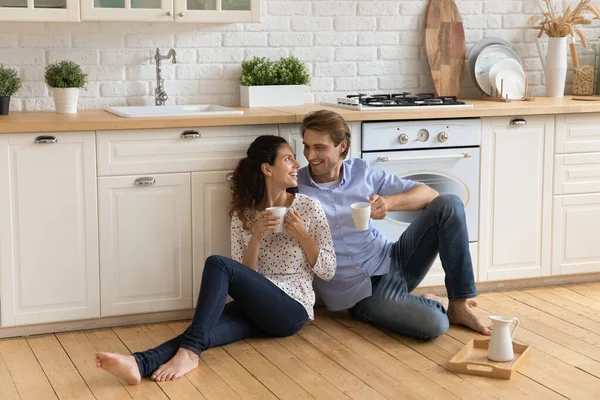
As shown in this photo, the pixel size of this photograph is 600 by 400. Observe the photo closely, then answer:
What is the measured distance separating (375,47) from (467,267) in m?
1.46

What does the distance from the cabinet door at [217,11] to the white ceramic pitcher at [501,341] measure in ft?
5.88

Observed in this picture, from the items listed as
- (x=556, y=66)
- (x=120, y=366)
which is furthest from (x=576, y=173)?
(x=120, y=366)

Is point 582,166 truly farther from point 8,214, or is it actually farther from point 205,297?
point 8,214

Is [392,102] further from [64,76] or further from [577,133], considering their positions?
[64,76]

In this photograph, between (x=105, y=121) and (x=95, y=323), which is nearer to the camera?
(x=105, y=121)

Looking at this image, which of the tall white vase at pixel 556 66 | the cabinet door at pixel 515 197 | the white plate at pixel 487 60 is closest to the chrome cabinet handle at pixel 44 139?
the cabinet door at pixel 515 197

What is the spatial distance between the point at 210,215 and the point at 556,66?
6.86 ft

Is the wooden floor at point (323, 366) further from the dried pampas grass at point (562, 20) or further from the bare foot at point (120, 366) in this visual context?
the dried pampas grass at point (562, 20)

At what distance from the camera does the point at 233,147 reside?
3967mm

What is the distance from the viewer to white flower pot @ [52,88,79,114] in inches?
161

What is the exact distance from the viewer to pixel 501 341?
134 inches

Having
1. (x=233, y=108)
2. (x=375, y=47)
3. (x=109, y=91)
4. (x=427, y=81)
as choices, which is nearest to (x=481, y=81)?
(x=427, y=81)

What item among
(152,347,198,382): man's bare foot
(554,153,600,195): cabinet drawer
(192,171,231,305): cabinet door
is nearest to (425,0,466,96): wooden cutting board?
(554,153,600,195): cabinet drawer

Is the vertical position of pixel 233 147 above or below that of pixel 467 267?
above
